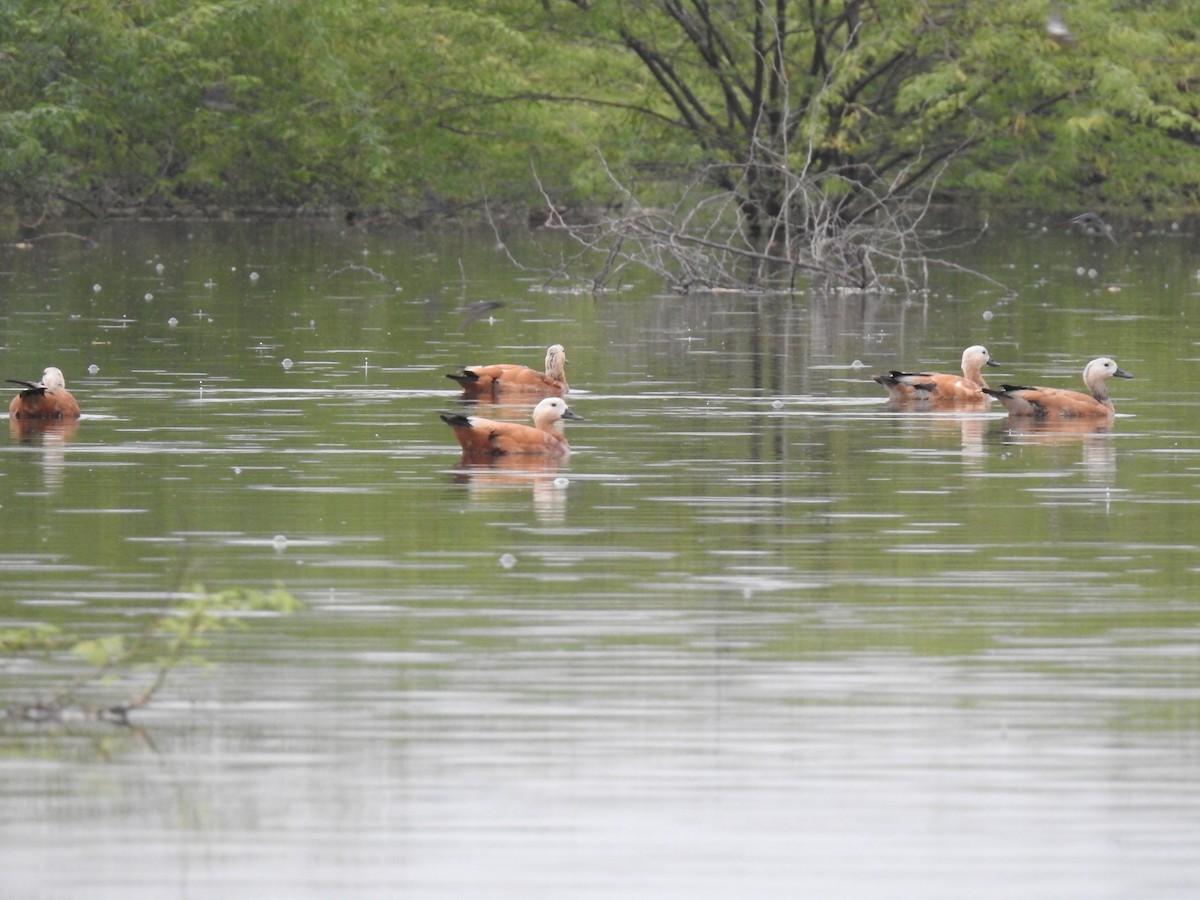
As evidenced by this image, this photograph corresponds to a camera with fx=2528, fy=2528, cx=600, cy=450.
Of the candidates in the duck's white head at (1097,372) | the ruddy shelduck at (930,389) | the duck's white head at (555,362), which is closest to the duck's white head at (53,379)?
the duck's white head at (555,362)

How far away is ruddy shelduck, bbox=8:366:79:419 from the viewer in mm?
17578

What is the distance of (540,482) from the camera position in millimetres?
14750

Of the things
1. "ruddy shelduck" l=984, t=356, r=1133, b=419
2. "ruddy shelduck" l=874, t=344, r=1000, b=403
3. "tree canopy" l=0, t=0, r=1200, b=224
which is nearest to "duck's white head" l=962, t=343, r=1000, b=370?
"ruddy shelduck" l=874, t=344, r=1000, b=403

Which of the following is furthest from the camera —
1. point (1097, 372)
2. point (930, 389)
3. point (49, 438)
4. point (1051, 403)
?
point (930, 389)

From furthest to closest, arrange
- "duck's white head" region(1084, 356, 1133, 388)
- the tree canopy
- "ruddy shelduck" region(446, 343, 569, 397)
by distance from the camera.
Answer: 1. the tree canopy
2. "ruddy shelduck" region(446, 343, 569, 397)
3. "duck's white head" region(1084, 356, 1133, 388)

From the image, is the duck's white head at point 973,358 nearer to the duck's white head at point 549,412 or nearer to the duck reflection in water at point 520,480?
the duck's white head at point 549,412

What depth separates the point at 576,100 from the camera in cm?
5200

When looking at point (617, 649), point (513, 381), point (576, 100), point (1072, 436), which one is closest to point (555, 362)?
point (513, 381)

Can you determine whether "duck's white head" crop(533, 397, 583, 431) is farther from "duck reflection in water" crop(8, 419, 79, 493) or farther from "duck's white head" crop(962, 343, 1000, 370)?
"duck's white head" crop(962, 343, 1000, 370)

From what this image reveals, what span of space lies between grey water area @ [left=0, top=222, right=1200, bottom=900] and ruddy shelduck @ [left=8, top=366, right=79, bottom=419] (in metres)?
0.41

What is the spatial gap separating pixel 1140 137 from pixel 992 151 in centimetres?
533

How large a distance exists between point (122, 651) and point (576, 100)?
43.9 meters

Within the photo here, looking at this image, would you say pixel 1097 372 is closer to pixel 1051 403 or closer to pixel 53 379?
pixel 1051 403

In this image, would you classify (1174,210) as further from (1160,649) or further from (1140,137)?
(1160,649)
